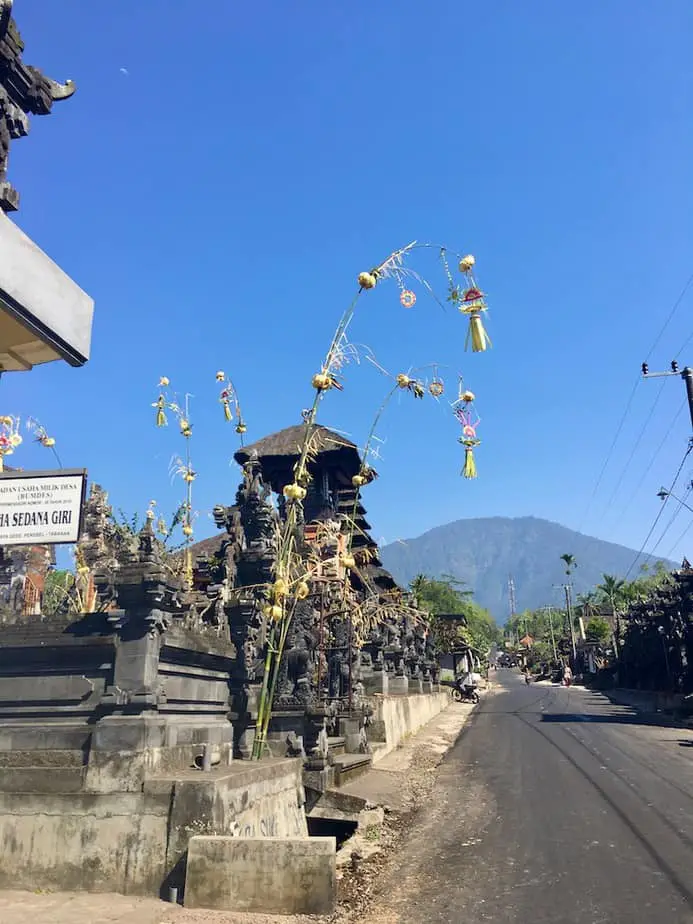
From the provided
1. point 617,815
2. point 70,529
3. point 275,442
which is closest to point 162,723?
point 70,529

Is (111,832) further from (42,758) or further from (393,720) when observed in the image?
(393,720)

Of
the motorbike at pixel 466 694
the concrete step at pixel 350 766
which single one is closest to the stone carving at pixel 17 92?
the concrete step at pixel 350 766

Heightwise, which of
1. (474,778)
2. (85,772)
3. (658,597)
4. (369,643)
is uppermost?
(658,597)

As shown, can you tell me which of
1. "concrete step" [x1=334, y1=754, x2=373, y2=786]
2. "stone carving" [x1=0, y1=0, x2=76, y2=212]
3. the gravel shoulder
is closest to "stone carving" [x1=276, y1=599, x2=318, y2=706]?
"concrete step" [x1=334, y1=754, x2=373, y2=786]

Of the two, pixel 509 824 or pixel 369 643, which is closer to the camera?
pixel 509 824

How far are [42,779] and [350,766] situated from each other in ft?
27.6

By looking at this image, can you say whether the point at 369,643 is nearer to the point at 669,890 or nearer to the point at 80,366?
the point at 669,890

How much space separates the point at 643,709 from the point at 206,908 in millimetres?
33452

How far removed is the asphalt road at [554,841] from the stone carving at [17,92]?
7981mm

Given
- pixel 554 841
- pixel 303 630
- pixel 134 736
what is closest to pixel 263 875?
pixel 134 736

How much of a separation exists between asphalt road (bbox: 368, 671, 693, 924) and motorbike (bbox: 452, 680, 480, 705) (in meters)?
28.1

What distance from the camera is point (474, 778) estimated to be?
16.3 metres

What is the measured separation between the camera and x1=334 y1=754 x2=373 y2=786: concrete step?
1402 cm

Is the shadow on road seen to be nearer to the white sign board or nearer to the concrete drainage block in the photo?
the concrete drainage block
